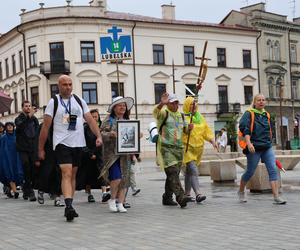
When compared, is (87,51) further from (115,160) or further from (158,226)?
(158,226)

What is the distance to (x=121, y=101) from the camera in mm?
9594

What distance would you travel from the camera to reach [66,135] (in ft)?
27.3

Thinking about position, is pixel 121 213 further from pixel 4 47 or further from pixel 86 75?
pixel 4 47

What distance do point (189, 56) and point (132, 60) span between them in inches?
224

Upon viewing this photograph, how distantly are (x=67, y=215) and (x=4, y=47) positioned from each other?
49596mm

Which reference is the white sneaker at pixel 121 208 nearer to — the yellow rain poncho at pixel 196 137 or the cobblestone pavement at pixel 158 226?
the cobblestone pavement at pixel 158 226

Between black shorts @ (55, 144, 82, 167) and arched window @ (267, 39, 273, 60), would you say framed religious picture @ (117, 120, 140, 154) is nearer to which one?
black shorts @ (55, 144, 82, 167)

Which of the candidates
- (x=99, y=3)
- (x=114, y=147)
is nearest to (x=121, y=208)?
(x=114, y=147)

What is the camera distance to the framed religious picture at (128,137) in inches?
368

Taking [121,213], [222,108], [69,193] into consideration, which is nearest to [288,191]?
[121,213]

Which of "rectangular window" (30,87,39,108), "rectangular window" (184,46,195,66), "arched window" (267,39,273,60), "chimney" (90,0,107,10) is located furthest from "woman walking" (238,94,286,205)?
"arched window" (267,39,273,60)

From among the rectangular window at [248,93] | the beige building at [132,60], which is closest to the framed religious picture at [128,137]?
the beige building at [132,60]

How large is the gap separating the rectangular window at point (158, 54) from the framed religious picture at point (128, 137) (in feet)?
137

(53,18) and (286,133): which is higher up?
(53,18)
